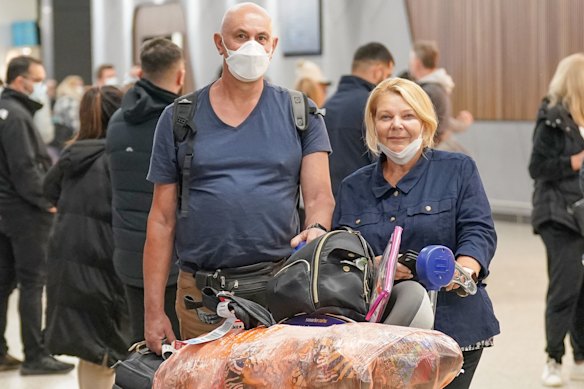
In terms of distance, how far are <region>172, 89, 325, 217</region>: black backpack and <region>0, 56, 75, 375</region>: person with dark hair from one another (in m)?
3.14

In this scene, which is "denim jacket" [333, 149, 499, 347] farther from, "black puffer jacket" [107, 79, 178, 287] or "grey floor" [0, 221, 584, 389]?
"grey floor" [0, 221, 584, 389]

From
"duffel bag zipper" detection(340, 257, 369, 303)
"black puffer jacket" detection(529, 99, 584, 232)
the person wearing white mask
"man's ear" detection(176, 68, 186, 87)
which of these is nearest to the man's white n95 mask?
the person wearing white mask

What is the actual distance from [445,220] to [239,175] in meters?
0.67

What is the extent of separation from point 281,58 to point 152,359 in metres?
12.4

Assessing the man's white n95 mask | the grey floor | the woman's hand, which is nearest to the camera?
the woman's hand

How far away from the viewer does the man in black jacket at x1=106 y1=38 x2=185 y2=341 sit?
439 cm

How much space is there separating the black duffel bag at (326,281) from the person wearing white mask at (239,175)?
2.02 feet

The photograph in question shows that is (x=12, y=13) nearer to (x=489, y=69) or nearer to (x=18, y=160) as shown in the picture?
(x=489, y=69)

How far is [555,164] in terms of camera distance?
5.57 meters

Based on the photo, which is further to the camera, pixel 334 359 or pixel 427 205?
pixel 427 205

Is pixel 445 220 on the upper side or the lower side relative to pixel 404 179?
lower

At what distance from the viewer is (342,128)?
5.60 metres

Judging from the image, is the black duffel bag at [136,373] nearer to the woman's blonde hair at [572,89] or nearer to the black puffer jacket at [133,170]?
the black puffer jacket at [133,170]

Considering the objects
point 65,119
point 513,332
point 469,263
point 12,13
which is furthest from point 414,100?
point 12,13
